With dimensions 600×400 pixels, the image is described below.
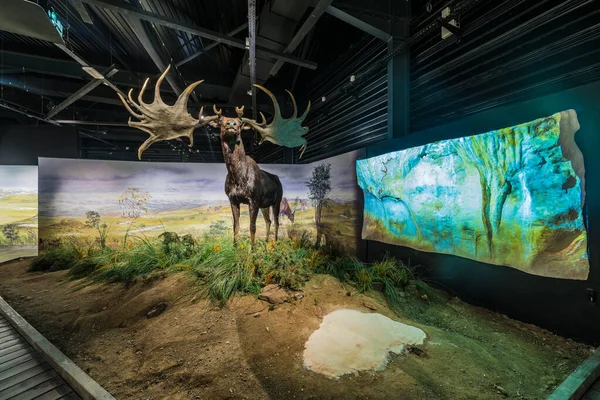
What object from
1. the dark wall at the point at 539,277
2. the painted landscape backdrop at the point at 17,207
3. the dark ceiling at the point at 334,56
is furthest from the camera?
the painted landscape backdrop at the point at 17,207

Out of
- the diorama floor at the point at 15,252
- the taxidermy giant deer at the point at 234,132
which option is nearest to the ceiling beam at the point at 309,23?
the taxidermy giant deer at the point at 234,132

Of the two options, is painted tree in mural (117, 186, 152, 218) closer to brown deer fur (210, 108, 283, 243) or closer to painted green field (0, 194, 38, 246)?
brown deer fur (210, 108, 283, 243)

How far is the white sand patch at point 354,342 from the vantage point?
5.38ft

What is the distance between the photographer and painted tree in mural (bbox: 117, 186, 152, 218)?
17.2 feet

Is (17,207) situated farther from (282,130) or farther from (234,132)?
(282,130)

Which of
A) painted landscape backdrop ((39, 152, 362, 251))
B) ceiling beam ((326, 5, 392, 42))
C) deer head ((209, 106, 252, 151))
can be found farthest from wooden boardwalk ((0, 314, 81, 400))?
ceiling beam ((326, 5, 392, 42))

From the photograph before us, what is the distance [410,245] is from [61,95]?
9.82 meters

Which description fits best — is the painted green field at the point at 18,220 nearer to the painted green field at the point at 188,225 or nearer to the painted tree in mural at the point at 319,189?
the painted green field at the point at 188,225

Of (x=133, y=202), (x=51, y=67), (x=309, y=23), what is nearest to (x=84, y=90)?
(x=51, y=67)

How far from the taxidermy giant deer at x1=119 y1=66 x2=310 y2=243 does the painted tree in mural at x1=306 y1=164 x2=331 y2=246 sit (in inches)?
52.5

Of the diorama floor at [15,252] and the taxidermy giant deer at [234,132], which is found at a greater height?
the taxidermy giant deer at [234,132]

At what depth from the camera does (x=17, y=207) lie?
21.6 ft

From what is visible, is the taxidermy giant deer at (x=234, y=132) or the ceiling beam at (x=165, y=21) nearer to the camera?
the ceiling beam at (x=165, y=21)

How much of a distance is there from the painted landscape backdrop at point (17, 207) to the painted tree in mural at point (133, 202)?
13.5ft
